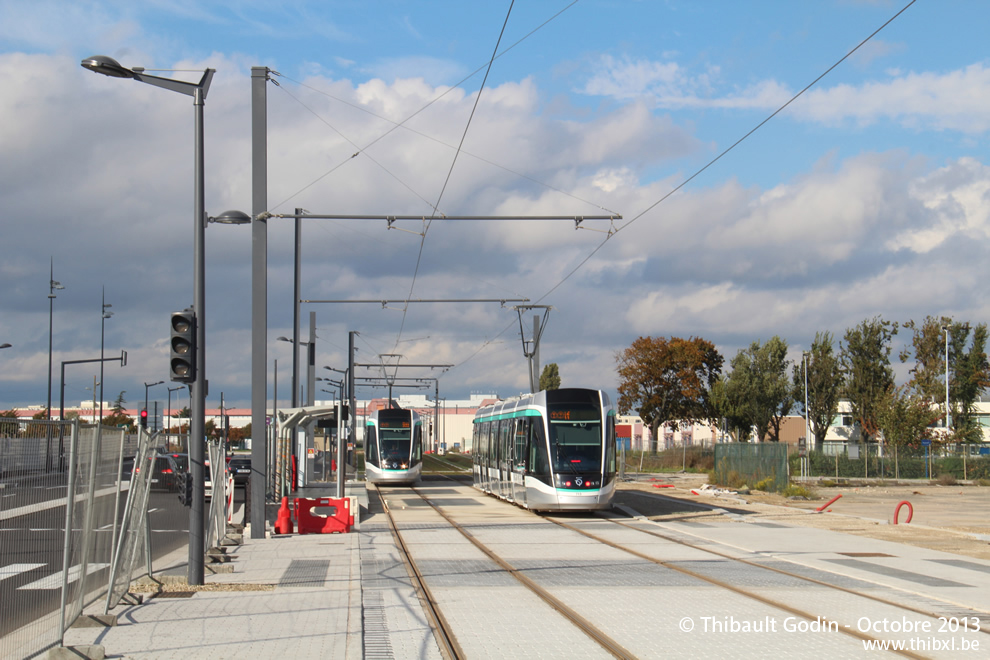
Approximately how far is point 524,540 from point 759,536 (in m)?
5.01

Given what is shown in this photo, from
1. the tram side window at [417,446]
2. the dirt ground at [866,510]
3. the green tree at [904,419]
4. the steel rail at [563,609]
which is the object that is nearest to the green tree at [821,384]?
the green tree at [904,419]

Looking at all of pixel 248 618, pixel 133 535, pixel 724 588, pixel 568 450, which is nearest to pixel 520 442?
pixel 568 450

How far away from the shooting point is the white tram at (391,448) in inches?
1703

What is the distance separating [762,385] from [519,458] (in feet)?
186

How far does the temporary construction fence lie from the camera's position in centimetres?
3700

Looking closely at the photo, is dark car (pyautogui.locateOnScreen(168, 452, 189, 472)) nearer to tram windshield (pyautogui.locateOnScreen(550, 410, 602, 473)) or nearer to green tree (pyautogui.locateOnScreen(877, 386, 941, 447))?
tram windshield (pyautogui.locateOnScreen(550, 410, 602, 473))

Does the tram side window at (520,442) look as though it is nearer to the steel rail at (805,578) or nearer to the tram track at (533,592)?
the steel rail at (805,578)

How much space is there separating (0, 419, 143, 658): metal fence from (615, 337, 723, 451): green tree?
233 feet

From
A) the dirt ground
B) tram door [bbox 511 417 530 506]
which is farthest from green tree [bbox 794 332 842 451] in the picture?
tram door [bbox 511 417 530 506]

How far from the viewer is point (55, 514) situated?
372 inches

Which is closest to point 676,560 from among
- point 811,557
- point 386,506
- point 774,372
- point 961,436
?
point 811,557

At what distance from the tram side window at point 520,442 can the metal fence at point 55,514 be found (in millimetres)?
15644

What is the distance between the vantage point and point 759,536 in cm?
2109

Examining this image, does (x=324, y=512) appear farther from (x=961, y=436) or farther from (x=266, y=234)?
(x=961, y=436)
